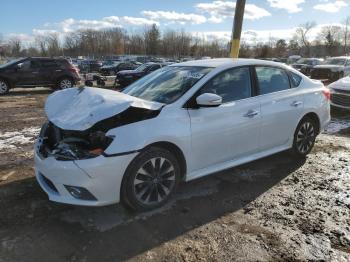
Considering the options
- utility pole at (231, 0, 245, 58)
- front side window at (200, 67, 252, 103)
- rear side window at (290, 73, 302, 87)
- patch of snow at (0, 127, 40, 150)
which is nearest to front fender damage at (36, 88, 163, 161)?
front side window at (200, 67, 252, 103)

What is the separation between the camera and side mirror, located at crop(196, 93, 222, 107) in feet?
13.4

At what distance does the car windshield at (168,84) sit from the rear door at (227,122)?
23 cm

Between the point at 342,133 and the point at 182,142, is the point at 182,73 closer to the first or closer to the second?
the point at 182,142

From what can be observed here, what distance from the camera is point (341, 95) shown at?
403 inches

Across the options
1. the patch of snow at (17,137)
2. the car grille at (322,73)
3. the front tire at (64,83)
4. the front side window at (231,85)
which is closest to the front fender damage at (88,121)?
the front side window at (231,85)

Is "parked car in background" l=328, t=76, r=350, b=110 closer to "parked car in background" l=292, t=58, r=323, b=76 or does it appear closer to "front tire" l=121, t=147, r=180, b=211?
"front tire" l=121, t=147, r=180, b=211

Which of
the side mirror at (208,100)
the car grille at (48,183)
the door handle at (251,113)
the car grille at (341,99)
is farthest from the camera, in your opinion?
the car grille at (341,99)

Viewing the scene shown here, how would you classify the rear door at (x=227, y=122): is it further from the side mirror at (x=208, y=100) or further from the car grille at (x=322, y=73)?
the car grille at (x=322, y=73)

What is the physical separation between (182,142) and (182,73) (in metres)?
1.20

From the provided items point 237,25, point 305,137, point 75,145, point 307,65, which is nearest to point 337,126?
point 305,137

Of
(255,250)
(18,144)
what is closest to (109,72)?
(18,144)

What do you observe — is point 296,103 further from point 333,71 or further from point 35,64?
point 333,71

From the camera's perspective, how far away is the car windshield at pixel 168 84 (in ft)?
14.5

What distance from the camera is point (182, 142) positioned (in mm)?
4066
